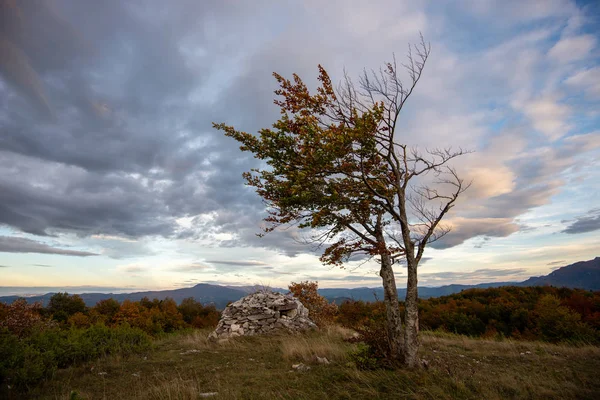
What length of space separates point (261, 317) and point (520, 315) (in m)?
17.0

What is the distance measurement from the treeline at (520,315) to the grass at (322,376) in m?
2.57

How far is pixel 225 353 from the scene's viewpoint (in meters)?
11.8

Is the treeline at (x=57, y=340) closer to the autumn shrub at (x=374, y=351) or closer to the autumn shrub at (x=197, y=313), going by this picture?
the autumn shrub at (x=197, y=313)

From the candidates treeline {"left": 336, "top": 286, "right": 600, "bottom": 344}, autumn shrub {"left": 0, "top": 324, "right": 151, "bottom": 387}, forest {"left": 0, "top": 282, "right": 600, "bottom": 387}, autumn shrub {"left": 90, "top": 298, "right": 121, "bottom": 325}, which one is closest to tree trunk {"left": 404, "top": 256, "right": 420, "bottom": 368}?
forest {"left": 0, "top": 282, "right": 600, "bottom": 387}

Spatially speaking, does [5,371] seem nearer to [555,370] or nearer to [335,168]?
[335,168]

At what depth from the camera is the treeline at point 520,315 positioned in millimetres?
15414

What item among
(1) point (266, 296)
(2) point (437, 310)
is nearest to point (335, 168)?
(1) point (266, 296)

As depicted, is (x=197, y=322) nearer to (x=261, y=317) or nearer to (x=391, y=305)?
(x=261, y=317)

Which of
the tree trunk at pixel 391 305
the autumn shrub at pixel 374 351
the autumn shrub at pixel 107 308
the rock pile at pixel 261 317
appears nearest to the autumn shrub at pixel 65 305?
the autumn shrub at pixel 107 308

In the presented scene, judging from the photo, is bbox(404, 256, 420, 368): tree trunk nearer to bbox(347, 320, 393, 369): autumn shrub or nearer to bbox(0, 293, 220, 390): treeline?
bbox(347, 320, 393, 369): autumn shrub

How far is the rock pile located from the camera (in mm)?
16141

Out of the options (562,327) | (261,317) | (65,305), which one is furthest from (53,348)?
(65,305)

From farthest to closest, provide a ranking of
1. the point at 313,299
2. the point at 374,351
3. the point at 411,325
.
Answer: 1. the point at 313,299
2. the point at 374,351
3. the point at 411,325

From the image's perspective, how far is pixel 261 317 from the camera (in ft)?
55.1
